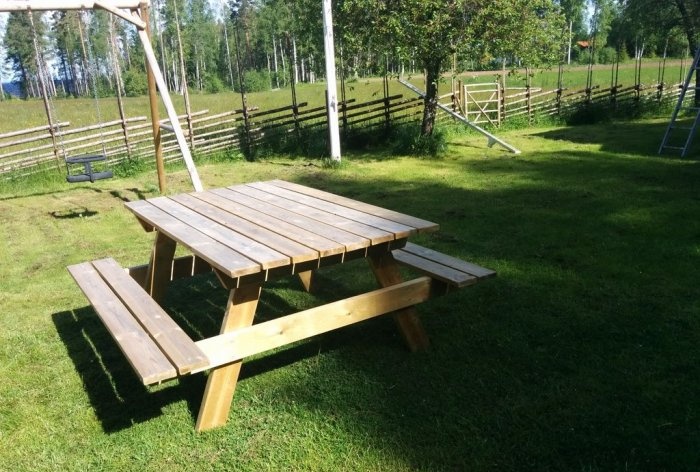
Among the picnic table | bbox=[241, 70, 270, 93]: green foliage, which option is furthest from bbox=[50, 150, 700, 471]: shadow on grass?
bbox=[241, 70, 270, 93]: green foliage

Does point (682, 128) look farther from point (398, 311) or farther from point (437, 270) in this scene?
point (398, 311)

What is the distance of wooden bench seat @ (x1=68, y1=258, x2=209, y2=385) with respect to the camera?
2.03 m

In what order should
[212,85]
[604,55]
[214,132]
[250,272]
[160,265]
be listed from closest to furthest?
[250,272] → [160,265] → [214,132] → [212,85] → [604,55]

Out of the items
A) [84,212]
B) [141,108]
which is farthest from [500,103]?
[141,108]

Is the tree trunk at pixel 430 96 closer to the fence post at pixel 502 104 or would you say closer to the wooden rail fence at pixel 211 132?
the wooden rail fence at pixel 211 132

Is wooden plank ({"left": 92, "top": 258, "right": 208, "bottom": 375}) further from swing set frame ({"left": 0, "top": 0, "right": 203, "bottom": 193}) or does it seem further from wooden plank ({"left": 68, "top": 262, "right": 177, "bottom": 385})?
swing set frame ({"left": 0, "top": 0, "right": 203, "bottom": 193})

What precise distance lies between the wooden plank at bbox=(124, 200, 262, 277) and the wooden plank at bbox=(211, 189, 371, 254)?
0.32 m

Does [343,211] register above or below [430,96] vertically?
below

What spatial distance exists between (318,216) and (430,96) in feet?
24.5

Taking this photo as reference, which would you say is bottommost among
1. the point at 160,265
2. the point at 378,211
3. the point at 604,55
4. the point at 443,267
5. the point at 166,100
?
the point at 160,265

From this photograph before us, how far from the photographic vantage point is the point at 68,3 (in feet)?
19.0

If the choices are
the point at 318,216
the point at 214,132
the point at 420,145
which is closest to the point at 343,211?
the point at 318,216

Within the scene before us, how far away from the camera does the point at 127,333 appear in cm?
234

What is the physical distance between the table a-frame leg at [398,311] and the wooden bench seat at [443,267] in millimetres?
154
